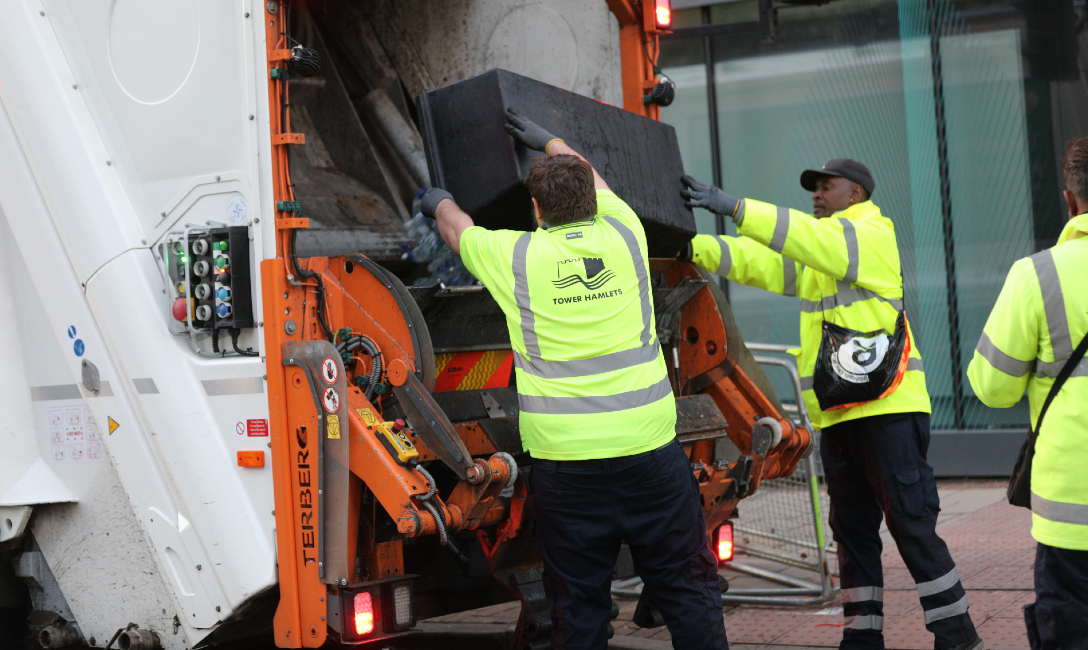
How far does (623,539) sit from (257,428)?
1125mm

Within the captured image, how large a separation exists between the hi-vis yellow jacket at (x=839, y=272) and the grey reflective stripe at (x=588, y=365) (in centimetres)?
95

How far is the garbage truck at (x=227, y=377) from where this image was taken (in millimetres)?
3336

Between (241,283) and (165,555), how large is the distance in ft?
2.93

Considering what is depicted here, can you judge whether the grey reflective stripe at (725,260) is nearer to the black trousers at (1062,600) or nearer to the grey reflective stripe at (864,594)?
the grey reflective stripe at (864,594)

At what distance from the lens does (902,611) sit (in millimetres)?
4941

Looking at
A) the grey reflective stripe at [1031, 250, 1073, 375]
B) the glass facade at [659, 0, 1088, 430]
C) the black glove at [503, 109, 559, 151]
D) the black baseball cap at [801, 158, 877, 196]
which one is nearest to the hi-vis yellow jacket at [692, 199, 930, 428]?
the black baseball cap at [801, 158, 877, 196]

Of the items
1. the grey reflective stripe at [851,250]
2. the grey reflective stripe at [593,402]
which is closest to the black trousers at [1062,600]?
the grey reflective stripe at [593,402]

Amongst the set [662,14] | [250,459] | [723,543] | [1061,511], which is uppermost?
[662,14]

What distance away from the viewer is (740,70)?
9234mm

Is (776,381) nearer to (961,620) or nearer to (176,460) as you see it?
(961,620)

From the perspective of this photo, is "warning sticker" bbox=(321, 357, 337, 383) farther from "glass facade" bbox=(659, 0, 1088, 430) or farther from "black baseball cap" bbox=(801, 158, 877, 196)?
"glass facade" bbox=(659, 0, 1088, 430)

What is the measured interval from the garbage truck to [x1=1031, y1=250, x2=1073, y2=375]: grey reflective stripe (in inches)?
51.0

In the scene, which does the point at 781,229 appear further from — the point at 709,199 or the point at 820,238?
the point at 709,199

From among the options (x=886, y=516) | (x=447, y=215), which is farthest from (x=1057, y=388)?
(x=447, y=215)
